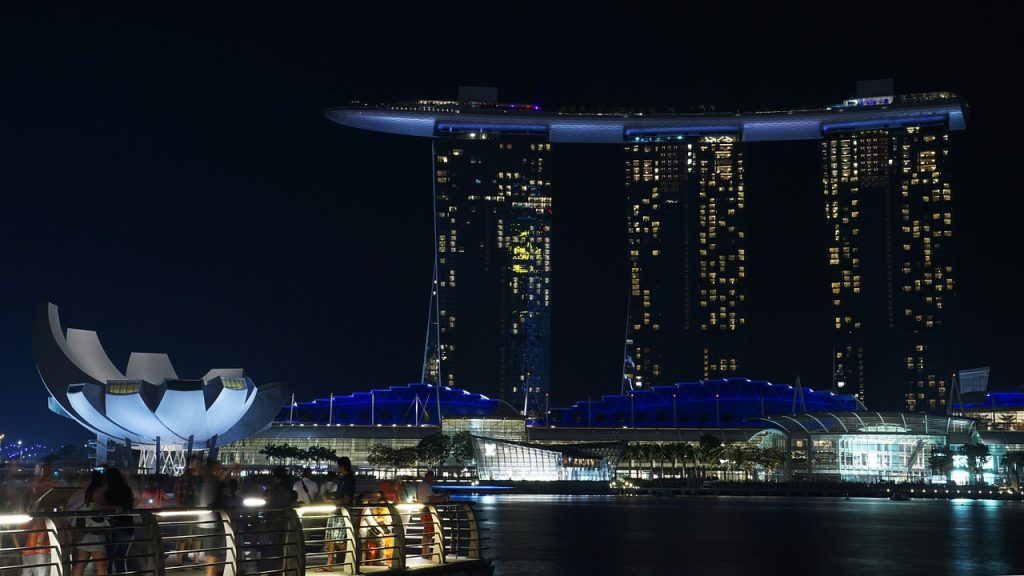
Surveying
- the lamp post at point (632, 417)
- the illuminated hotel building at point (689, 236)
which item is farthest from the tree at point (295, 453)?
the lamp post at point (632, 417)

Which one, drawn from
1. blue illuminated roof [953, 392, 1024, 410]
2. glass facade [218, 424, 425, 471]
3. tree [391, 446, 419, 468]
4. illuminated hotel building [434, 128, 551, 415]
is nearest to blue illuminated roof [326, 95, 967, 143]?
illuminated hotel building [434, 128, 551, 415]

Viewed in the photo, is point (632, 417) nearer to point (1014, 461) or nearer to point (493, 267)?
point (493, 267)

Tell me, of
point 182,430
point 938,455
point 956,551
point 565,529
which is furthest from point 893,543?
point 938,455

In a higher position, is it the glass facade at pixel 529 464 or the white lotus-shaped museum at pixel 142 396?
the white lotus-shaped museum at pixel 142 396

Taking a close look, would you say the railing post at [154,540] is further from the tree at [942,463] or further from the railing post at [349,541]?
the tree at [942,463]

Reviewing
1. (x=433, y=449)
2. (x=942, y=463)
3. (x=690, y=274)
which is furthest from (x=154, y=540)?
(x=690, y=274)

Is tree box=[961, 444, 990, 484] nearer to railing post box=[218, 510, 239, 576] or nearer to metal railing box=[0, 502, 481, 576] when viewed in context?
metal railing box=[0, 502, 481, 576]
